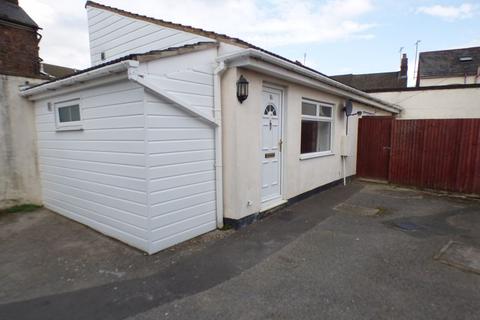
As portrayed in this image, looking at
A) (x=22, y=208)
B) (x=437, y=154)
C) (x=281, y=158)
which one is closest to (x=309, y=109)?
(x=281, y=158)

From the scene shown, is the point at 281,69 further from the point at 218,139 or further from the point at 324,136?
the point at 324,136

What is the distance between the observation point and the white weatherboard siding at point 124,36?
5.05m

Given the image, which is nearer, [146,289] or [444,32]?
[146,289]

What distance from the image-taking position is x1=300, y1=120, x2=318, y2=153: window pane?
6.38 meters

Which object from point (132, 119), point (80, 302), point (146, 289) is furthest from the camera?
point (132, 119)

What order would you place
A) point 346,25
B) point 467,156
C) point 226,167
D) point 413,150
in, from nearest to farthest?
point 226,167, point 467,156, point 413,150, point 346,25

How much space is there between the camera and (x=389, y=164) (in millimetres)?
8258

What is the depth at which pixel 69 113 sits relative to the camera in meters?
5.01

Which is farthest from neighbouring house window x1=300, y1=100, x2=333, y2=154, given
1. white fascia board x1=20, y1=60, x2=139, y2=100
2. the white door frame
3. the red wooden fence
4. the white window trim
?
the white window trim

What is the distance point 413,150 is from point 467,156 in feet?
4.02

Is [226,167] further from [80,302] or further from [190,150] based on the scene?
[80,302]

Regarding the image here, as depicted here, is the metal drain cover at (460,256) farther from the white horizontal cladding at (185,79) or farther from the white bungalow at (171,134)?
the white horizontal cladding at (185,79)

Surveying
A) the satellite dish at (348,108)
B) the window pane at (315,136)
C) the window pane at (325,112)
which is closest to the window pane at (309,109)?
the window pane at (315,136)

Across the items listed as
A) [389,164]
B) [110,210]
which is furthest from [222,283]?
[389,164]
